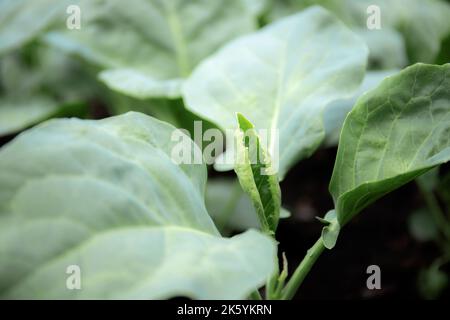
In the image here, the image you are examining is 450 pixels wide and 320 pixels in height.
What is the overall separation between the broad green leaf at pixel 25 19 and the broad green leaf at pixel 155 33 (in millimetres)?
62

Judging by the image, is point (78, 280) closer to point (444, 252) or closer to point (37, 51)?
point (444, 252)

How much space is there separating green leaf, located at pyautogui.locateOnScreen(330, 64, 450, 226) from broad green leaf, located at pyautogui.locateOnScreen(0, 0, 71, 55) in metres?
0.64

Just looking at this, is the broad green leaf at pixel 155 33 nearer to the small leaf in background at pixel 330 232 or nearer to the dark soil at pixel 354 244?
the dark soil at pixel 354 244

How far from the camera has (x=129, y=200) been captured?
47 centimetres

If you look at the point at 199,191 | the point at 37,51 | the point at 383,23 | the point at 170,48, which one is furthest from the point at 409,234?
the point at 37,51

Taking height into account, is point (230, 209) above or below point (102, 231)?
below

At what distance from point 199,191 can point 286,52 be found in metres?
0.34

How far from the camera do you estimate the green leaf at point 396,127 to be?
23.0 inches

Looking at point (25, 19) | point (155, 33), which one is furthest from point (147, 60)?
point (25, 19)

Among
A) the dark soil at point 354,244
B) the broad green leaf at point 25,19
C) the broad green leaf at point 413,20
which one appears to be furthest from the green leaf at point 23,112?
the broad green leaf at point 413,20

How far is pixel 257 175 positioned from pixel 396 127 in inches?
6.5

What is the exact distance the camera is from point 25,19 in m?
1.03

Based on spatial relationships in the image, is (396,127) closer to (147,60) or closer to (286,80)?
(286,80)

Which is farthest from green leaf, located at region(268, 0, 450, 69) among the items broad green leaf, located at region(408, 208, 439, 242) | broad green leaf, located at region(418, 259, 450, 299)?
broad green leaf, located at region(418, 259, 450, 299)
